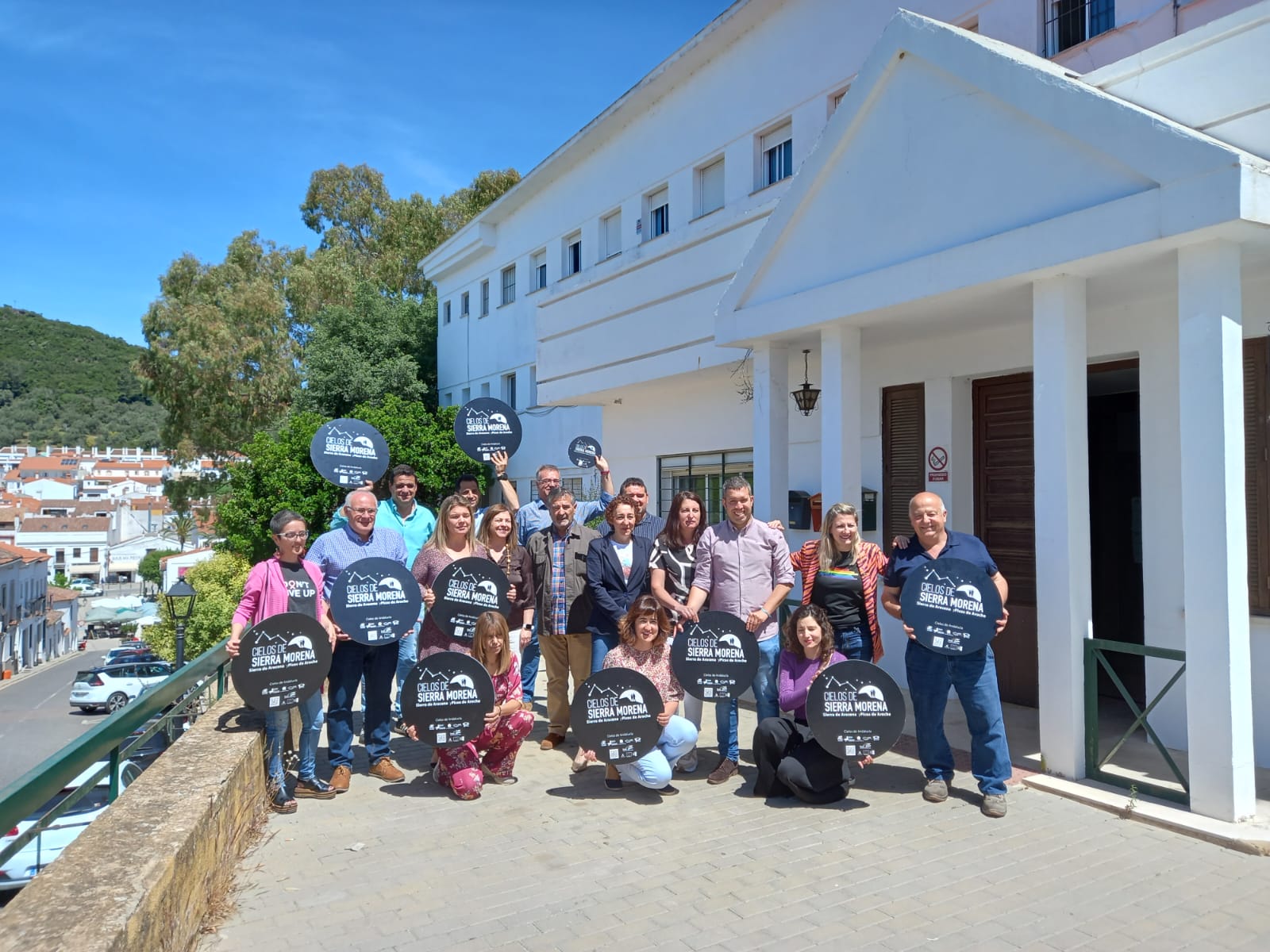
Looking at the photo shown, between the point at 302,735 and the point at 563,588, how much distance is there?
190 centimetres

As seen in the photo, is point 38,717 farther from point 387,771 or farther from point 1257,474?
point 1257,474

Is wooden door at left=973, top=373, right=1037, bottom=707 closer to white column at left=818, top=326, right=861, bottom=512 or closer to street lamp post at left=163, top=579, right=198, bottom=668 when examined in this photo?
white column at left=818, top=326, right=861, bottom=512

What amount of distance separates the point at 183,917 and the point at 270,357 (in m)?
34.4

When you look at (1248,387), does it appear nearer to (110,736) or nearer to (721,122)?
(110,736)

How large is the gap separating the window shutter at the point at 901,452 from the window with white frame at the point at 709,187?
17.1 ft

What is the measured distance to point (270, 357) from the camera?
116 feet

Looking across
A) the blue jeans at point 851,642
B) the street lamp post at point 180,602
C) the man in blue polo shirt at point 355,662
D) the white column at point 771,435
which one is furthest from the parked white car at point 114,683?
the blue jeans at point 851,642

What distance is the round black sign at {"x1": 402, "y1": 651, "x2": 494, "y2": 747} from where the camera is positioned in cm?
544

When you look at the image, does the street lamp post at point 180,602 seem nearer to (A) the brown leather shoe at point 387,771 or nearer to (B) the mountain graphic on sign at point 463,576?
(A) the brown leather shoe at point 387,771

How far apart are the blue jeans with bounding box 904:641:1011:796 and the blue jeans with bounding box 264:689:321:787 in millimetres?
3443

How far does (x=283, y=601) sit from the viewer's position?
17.4ft

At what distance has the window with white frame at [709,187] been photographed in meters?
13.1

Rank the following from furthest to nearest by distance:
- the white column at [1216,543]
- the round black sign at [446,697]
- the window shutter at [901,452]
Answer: the window shutter at [901,452] → the round black sign at [446,697] → the white column at [1216,543]

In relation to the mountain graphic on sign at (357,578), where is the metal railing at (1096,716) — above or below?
below
